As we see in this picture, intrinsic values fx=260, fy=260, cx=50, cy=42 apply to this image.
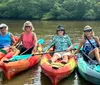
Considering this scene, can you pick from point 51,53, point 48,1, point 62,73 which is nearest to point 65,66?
point 62,73

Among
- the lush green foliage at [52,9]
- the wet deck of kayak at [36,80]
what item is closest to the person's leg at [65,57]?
the wet deck of kayak at [36,80]

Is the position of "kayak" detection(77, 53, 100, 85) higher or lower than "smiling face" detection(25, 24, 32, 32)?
lower

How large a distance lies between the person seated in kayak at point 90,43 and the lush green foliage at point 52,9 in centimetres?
4430

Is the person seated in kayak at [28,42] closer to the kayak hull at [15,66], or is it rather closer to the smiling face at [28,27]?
the smiling face at [28,27]

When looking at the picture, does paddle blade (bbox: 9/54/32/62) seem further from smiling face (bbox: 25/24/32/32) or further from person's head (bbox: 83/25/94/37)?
person's head (bbox: 83/25/94/37)

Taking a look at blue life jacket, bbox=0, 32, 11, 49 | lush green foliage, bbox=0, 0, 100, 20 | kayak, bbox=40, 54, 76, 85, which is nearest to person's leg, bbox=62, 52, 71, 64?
kayak, bbox=40, 54, 76, 85

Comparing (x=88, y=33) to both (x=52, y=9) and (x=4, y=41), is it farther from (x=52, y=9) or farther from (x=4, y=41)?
(x=52, y=9)

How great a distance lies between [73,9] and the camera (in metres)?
59.7

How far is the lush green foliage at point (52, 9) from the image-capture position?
183 feet

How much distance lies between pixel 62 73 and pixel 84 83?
1094mm

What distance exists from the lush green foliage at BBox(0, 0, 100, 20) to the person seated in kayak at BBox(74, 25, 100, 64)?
4430cm

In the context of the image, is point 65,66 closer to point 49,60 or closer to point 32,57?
point 49,60

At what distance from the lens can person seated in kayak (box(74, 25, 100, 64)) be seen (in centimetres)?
857

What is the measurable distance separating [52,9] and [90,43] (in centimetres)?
5308
